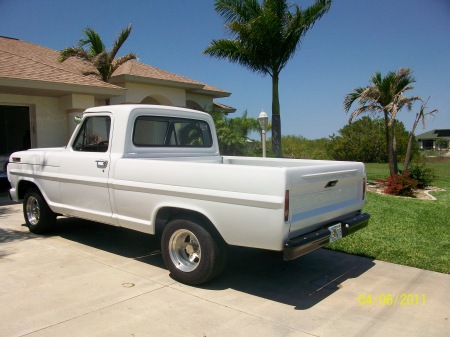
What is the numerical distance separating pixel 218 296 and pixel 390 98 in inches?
505

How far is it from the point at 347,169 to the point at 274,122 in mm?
11639

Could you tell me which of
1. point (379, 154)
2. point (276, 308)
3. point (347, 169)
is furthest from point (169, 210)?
point (379, 154)

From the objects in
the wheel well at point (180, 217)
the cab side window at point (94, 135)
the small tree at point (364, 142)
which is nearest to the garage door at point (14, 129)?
the cab side window at point (94, 135)

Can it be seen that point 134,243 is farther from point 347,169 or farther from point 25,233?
point 347,169

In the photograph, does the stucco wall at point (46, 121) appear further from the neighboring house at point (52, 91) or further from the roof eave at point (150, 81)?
the roof eave at point (150, 81)

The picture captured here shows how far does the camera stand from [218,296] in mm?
4215

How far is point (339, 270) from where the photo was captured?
16.7 ft

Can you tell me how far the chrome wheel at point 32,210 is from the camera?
6.63 m

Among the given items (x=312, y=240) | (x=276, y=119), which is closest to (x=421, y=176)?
(x=276, y=119)

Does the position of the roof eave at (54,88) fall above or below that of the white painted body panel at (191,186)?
above

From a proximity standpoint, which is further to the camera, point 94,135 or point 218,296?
point 94,135

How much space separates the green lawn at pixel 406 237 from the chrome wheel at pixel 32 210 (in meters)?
4.74

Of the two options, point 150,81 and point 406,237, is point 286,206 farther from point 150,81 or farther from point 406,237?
point 150,81
